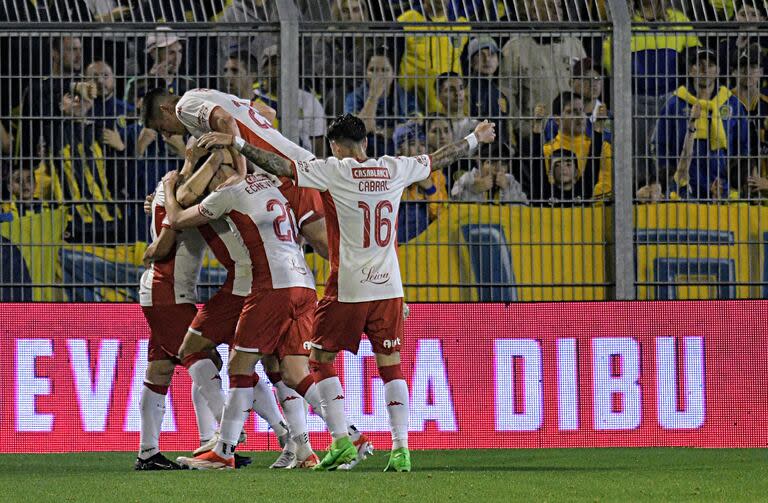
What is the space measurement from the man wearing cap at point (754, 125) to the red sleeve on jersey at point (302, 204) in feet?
11.4

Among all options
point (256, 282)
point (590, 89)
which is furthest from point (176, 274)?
point (590, 89)

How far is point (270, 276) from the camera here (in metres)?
8.48

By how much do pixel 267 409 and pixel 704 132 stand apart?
12.9ft

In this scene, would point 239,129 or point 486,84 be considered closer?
point 239,129

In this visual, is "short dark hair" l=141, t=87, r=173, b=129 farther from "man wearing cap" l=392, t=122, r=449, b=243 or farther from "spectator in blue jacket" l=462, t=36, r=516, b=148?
"spectator in blue jacket" l=462, t=36, r=516, b=148

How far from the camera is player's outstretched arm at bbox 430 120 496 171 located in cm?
842

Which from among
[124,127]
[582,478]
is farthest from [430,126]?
[582,478]

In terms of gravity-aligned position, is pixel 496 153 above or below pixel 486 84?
below

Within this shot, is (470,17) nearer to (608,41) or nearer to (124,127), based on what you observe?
(608,41)

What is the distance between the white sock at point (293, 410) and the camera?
8.74 meters

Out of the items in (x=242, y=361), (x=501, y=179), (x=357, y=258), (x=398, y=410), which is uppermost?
(x=501, y=179)

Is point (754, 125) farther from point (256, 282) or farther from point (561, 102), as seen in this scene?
point (256, 282)

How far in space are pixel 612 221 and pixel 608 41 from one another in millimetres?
1259

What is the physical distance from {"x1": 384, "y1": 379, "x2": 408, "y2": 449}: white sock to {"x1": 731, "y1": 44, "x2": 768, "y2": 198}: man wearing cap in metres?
3.97
